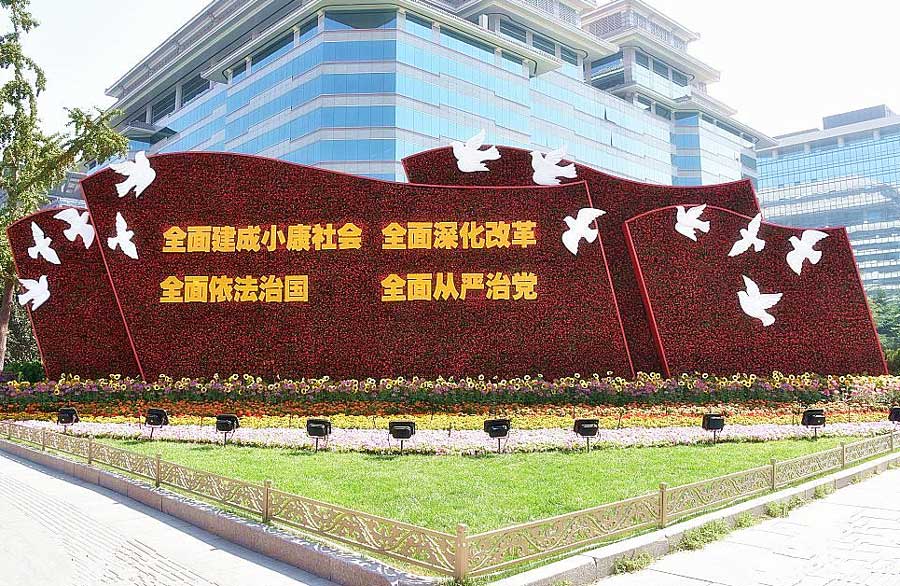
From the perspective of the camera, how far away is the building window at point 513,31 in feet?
168

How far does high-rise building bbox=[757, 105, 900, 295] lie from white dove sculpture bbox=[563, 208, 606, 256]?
292ft

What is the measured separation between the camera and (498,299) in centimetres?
1606

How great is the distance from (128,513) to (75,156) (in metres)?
19.0

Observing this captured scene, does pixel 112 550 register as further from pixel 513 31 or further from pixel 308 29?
pixel 513 31

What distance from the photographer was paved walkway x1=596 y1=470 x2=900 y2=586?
524 cm

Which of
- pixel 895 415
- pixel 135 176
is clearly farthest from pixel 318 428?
pixel 895 415

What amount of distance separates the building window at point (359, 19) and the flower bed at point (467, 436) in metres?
33.4

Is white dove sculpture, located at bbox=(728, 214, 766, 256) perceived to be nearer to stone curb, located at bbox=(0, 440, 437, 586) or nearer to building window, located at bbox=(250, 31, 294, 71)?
stone curb, located at bbox=(0, 440, 437, 586)

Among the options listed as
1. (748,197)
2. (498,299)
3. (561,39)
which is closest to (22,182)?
(498,299)

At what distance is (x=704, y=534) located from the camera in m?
6.28

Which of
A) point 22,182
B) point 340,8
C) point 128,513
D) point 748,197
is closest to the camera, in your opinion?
point 128,513

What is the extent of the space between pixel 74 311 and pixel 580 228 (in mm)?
12743

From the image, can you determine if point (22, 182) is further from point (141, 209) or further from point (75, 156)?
point (141, 209)

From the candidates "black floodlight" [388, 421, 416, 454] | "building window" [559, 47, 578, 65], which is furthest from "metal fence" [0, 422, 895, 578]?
"building window" [559, 47, 578, 65]
